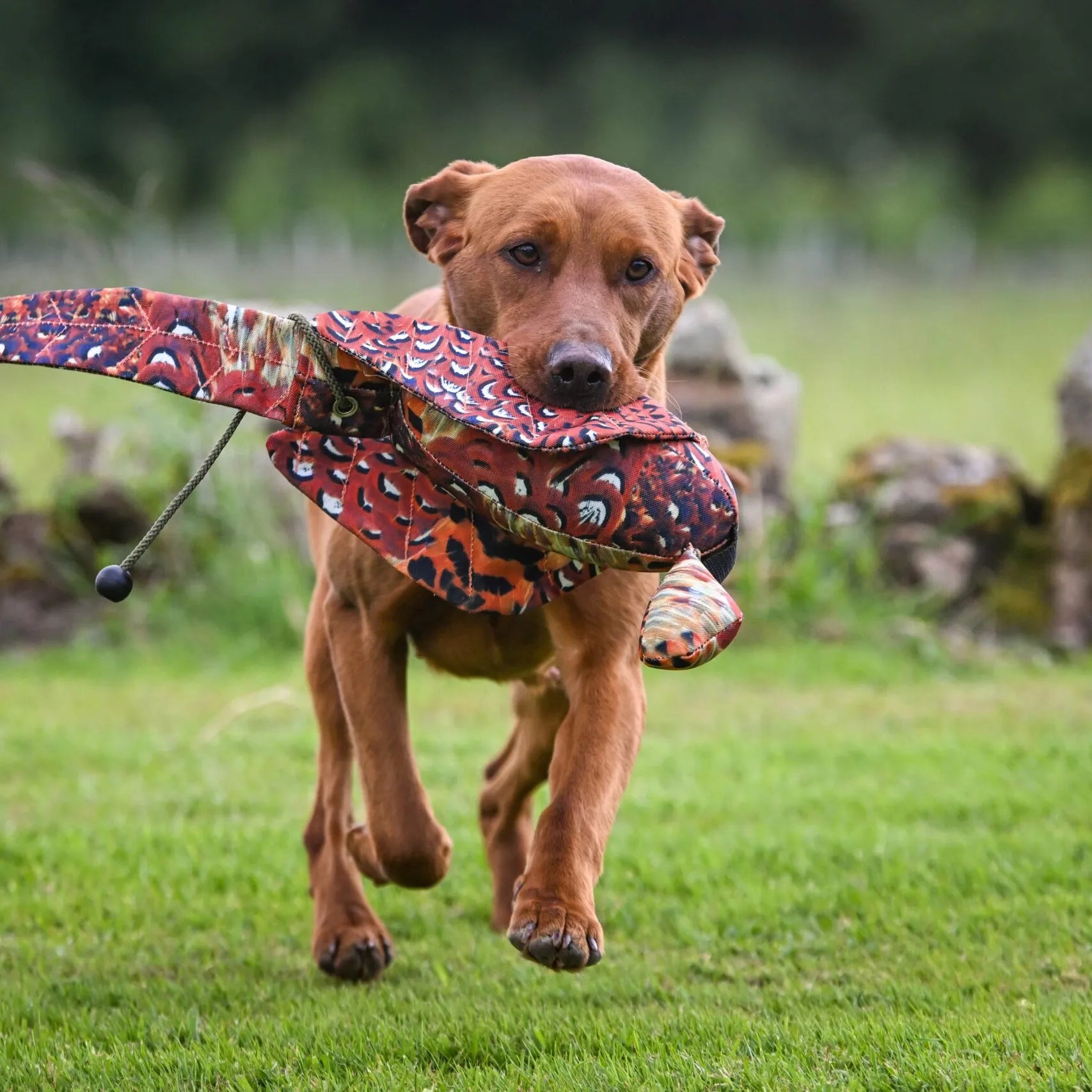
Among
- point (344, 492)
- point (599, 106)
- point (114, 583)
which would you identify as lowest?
point (114, 583)

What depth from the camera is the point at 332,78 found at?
42344 mm

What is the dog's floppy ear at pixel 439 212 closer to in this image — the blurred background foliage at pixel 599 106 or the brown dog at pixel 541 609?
the brown dog at pixel 541 609

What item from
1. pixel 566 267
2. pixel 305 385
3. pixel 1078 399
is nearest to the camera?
pixel 305 385

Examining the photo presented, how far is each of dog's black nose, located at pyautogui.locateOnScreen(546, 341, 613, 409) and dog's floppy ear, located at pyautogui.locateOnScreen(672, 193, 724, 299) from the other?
2.83 ft

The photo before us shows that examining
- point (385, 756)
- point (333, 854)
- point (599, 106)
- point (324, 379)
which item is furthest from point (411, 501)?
point (599, 106)

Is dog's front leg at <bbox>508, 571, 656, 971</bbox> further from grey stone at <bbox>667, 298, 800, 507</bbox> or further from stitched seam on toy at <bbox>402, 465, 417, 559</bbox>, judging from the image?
grey stone at <bbox>667, 298, 800, 507</bbox>

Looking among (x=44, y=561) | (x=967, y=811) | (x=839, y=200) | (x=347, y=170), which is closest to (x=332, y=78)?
(x=347, y=170)

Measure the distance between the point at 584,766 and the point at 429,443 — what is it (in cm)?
81

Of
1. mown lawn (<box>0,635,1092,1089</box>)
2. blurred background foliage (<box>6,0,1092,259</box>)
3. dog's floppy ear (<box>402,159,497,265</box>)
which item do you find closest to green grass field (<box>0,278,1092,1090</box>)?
mown lawn (<box>0,635,1092,1089</box>)

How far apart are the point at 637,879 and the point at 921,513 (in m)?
4.78

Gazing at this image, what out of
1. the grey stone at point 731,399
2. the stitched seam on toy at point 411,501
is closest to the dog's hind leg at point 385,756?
the stitched seam on toy at point 411,501

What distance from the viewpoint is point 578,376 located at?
3385 mm

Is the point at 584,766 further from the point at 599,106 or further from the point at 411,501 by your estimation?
the point at 599,106

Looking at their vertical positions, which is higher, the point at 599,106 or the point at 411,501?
the point at 599,106
